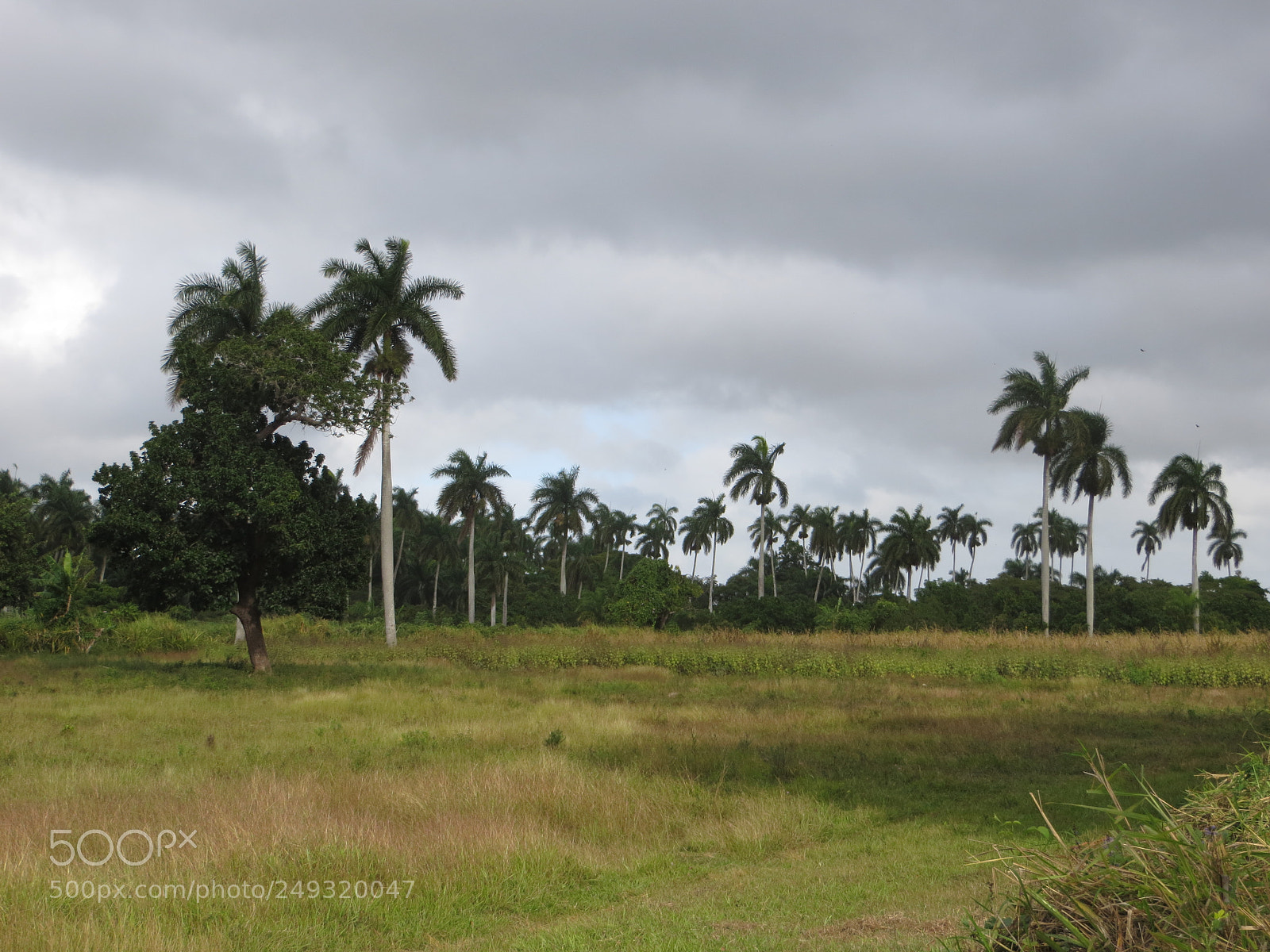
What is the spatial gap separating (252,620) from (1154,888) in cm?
2859

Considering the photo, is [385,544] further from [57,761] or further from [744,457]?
[744,457]

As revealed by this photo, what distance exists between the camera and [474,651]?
125ft

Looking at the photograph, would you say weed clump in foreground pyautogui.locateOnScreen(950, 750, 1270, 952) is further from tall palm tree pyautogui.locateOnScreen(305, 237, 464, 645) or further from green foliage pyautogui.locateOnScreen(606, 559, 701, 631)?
green foliage pyautogui.locateOnScreen(606, 559, 701, 631)

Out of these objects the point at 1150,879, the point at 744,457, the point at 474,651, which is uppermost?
the point at 744,457

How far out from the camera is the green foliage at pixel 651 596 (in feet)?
195

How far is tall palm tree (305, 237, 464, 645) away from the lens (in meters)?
39.1

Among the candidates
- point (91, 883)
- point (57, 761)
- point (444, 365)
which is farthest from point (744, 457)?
point (91, 883)

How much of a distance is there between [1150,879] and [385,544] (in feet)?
122

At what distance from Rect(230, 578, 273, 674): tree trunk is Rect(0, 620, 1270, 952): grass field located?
1714mm

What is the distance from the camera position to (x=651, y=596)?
5969 cm

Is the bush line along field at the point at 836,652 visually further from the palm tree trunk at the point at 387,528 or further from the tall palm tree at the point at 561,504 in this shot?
the tall palm tree at the point at 561,504

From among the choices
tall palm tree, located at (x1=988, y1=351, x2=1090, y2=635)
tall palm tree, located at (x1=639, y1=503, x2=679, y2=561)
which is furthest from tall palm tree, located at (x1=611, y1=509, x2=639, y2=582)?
tall palm tree, located at (x1=988, y1=351, x2=1090, y2=635)

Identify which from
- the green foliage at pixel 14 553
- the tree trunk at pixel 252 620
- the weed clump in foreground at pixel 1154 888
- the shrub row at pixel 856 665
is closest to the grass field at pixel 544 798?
the shrub row at pixel 856 665

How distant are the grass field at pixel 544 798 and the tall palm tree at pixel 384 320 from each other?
13902 millimetres
